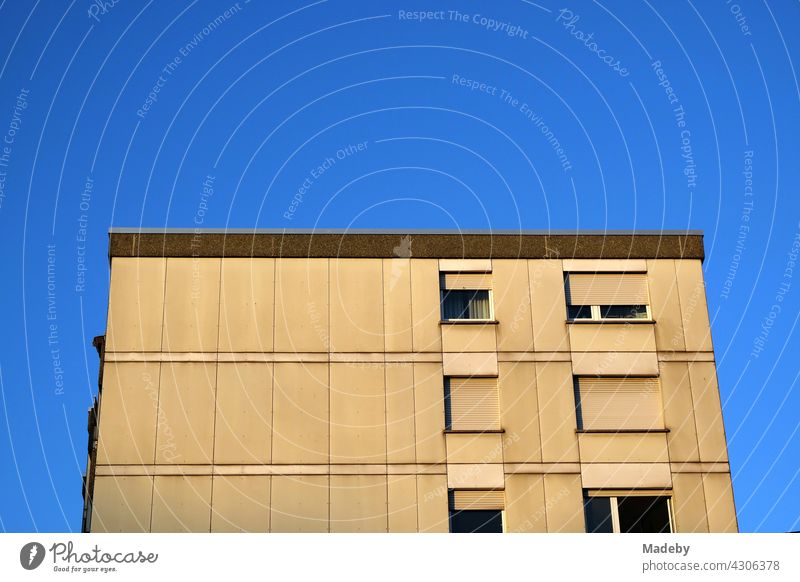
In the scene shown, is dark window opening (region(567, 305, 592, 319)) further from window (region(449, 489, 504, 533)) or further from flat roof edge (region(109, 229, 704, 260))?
window (region(449, 489, 504, 533))

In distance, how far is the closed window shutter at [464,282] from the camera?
3228 centimetres

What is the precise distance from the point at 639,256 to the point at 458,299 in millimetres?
6191

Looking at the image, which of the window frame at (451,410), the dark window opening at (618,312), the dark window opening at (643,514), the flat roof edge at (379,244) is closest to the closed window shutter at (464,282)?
the flat roof edge at (379,244)

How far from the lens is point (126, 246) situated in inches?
1268

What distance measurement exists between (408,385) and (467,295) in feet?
12.3

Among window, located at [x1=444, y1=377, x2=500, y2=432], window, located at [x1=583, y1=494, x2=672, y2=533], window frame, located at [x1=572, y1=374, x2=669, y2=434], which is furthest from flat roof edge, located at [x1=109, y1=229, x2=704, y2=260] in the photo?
window, located at [x1=583, y1=494, x2=672, y2=533]

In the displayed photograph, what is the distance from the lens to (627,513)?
1181 inches

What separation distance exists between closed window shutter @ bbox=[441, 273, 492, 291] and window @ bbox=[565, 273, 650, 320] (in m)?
2.62

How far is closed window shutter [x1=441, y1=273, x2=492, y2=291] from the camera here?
32281 mm
